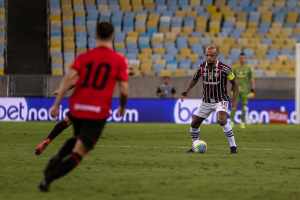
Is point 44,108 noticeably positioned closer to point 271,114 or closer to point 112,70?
point 271,114

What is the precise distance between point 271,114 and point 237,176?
21013mm

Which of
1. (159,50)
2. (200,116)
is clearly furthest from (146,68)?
(200,116)

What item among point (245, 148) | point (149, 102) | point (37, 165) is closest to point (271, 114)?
point (149, 102)

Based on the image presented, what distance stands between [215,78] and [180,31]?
916 inches

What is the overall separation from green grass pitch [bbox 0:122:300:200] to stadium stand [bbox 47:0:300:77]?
52.6ft

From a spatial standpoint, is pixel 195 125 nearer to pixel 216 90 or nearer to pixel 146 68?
pixel 216 90

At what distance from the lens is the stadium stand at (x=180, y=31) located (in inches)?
1523

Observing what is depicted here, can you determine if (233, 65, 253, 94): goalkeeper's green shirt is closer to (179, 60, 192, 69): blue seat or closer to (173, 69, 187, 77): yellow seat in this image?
(173, 69, 187, 77): yellow seat

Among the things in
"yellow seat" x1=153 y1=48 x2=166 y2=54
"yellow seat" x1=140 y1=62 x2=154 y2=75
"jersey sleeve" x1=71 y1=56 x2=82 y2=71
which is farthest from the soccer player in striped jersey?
"yellow seat" x1=153 y1=48 x2=166 y2=54

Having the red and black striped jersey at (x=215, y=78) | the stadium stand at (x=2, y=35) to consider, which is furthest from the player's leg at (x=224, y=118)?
the stadium stand at (x=2, y=35)

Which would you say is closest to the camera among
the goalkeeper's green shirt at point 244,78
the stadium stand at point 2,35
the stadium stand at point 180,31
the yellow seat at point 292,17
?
the goalkeeper's green shirt at point 244,78

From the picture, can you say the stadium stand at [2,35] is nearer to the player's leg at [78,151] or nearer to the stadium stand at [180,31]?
the stadium stand at [180,31]

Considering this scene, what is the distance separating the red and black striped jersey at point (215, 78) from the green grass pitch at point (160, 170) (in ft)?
3.59

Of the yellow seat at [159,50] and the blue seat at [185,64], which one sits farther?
the yellow seat at [159,50]
